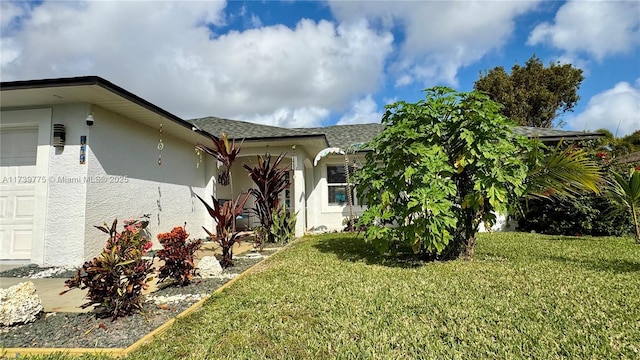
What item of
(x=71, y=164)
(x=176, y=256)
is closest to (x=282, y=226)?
(x=176, y=256)

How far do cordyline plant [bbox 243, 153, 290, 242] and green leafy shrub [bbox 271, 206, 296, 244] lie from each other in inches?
5.3

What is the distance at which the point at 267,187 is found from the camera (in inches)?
354

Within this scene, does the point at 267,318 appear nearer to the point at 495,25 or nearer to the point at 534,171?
the point at 534,171

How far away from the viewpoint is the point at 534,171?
5711 mm

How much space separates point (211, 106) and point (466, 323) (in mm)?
32130

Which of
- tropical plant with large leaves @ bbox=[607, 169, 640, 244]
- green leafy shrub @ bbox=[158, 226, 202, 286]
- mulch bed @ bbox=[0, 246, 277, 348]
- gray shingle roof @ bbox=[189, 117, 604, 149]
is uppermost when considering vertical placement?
gray shingle roof @ bbox=[189, 117, 604, 149]

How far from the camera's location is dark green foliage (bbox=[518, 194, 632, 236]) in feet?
32.9

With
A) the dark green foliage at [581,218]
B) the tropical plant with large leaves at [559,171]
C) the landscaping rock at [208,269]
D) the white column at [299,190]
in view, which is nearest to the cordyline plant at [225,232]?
Result: the landscaping rock at [208,269]

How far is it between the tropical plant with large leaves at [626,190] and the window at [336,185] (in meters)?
7.91

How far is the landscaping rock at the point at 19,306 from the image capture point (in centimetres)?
329

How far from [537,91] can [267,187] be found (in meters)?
24.6

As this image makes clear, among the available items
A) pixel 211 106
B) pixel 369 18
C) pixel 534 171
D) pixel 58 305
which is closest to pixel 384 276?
pixel 534 171

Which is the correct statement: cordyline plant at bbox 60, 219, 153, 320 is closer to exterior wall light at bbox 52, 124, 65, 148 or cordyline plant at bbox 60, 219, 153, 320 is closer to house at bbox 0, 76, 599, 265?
house at bbox 0, 76, 599, 265

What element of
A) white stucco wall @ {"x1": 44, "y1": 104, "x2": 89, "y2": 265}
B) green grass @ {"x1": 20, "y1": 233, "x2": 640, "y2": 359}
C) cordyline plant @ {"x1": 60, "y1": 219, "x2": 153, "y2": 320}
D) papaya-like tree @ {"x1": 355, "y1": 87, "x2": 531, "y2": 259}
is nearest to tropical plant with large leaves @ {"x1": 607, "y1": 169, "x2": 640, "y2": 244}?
green grass @ {"x1": 20, "y1": 233, "x2": 640, "y2": 359}
